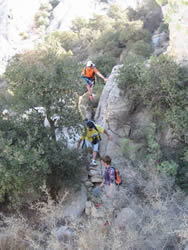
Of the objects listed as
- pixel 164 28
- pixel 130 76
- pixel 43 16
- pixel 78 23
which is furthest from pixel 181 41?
pixel 43 16

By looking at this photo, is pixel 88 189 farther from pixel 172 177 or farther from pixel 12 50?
pixel 12 50

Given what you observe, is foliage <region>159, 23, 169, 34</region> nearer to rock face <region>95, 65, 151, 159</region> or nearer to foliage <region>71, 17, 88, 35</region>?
A: foliage <region>71, 17, 88, 35</region>

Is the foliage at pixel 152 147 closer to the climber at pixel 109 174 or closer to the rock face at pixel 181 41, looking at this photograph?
the climber at pixel 109 174

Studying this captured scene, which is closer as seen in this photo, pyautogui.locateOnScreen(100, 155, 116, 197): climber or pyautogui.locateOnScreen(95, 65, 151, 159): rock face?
pyautogui.locateOnScreen(100, 155, 116, 197): climber

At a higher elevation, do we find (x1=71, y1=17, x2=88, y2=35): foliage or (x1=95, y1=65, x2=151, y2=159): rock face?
(x1=71, y1=17, x2=88, y2=35): foliage

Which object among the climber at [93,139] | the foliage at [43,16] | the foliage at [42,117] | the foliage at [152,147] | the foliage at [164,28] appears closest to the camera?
the foliage at [42,117]

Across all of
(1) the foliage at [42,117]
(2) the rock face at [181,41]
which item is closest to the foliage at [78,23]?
(2) the rock face at [181,41]

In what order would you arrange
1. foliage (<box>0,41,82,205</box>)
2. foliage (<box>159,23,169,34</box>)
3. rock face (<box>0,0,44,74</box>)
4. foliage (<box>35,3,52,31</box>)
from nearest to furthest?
foliage (<box>0,41,82,205</box>) → foliage (<box>159,23,169,34</box>) → rock face (<box>0,0,44,74</box>) → foliage (<box>35,3,52,31</box>)

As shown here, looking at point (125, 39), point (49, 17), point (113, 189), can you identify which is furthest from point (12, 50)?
point (113, 189)

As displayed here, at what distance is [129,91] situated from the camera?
330 inches

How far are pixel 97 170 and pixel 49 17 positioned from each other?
1659 inches

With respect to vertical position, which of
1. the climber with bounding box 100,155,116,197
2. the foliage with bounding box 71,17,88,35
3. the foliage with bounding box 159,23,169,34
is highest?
the foliage with bounding box 71,17,88,35

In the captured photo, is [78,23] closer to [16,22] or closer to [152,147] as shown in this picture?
[16,22]

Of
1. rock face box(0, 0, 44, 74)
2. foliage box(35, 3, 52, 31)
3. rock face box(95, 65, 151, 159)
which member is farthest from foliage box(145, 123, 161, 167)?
foliage box(35, 3, 52, 31)
